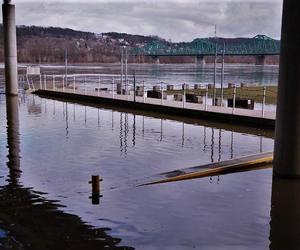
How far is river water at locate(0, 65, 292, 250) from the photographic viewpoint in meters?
8.11

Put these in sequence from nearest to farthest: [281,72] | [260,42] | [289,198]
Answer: [289,198] < [281,72] < [260,42]

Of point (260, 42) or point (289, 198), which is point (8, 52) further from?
point (260, 42)

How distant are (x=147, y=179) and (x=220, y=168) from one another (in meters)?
2.06

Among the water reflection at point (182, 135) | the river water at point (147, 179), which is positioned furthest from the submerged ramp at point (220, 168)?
the water reflection at point (182, 135)

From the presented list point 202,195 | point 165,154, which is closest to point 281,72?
point 202,195

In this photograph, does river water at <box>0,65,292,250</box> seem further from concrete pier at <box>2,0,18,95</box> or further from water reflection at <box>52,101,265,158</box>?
concrete pier at <box>2,0,18,95</box>

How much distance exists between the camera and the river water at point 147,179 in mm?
8109

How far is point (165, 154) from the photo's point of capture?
1436 cm

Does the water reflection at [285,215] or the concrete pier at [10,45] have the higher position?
the concrete pier at [10,45]

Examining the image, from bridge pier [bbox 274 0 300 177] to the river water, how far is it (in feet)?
2.19

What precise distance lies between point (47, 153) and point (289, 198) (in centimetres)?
729

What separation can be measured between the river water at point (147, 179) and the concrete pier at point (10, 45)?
1480 centimetres

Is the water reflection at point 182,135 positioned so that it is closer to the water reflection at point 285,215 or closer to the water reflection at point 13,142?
the water reflection at point 13,142

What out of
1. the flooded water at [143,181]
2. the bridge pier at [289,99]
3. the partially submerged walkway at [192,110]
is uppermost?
the bridge pier at [289,99]
